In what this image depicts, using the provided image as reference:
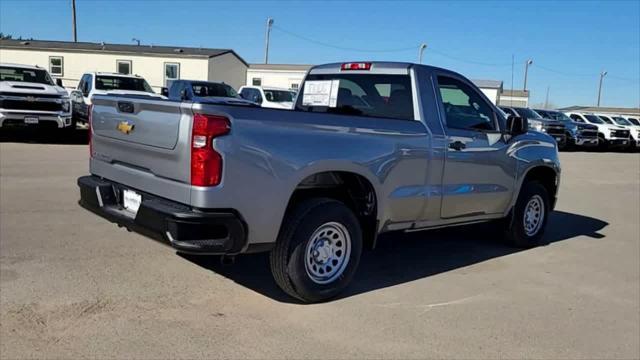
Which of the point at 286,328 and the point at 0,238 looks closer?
the point at 286,328

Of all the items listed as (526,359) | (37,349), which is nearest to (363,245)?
(526,359)

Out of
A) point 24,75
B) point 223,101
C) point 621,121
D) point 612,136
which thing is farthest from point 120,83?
point 621,121

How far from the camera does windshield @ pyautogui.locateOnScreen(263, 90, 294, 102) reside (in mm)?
21572

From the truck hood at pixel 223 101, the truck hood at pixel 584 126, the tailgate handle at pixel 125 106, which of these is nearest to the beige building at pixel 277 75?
the truck hood at pixel 584 126

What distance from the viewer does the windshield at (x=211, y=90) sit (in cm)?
1923

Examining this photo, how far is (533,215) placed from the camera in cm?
692

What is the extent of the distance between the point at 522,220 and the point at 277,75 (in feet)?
122

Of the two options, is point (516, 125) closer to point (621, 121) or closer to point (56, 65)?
point (621, 121)

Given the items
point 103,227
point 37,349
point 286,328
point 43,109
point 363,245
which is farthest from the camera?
point 43,109

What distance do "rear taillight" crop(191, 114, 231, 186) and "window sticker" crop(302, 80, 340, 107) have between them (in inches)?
89.0

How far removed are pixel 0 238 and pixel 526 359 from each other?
510 centimetres

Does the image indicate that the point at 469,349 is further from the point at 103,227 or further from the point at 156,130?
the point at 103,227

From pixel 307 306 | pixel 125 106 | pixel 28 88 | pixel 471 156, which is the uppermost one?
pixel 28 88

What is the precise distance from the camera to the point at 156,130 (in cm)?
412
